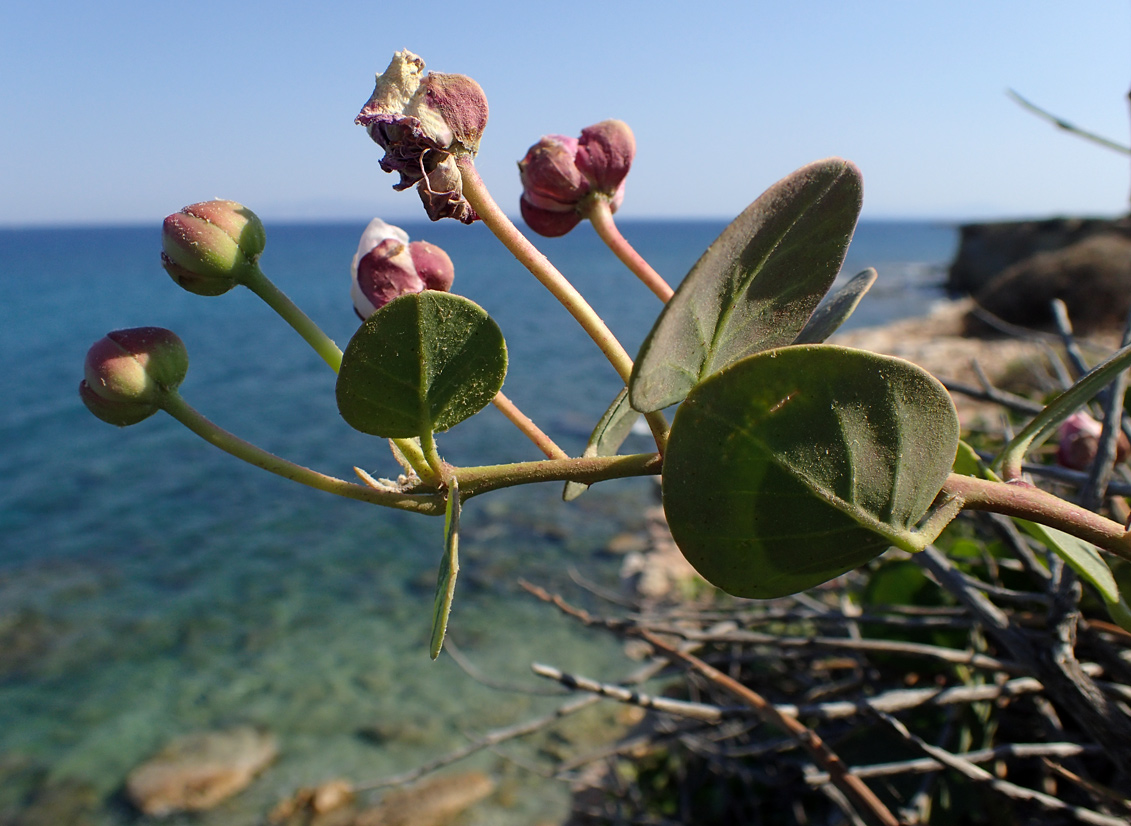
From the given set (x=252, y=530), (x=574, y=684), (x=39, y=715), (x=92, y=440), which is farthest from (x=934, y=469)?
(x=92, y=440)

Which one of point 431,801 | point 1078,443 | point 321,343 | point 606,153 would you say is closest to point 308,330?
point 321,343

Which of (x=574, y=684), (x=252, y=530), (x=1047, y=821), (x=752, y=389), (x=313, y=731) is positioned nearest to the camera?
(x=752, y=389)

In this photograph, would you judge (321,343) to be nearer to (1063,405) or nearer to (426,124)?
(426,124)

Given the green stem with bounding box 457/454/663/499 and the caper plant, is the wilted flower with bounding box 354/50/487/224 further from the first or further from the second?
the green stem with bounding box 457/454/663/499

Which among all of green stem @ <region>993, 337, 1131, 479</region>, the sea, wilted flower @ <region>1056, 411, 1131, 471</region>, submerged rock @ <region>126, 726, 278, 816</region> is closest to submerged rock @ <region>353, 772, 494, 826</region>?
the sea

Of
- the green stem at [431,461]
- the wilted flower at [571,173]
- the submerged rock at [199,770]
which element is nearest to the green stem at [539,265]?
the green stem at [431,461]

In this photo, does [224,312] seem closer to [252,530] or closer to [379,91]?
[252,530]
